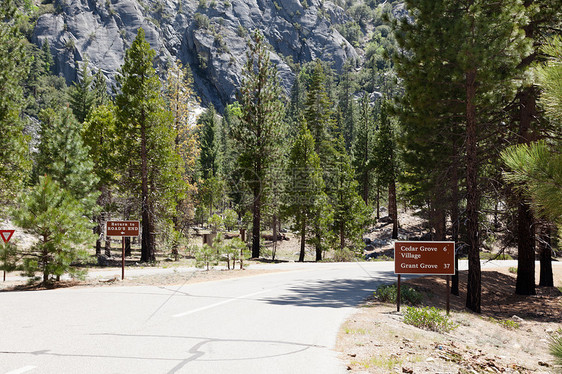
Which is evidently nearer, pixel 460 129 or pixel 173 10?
pixel 460 129

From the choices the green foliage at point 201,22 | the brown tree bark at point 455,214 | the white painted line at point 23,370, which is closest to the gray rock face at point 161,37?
the green foliage at point 201,22

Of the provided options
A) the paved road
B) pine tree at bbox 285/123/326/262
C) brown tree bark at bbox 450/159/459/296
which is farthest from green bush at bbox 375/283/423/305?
pine tree at bbox 285/123/326/262

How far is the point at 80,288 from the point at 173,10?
8190 inches

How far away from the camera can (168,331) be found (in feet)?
22.4

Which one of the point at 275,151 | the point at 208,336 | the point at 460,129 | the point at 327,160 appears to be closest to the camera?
the point at 208,336

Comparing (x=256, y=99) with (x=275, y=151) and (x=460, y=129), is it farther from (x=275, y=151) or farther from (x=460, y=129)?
(x=460, y=129)

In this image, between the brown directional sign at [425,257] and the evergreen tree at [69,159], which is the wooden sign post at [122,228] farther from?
the brown directional sign at [425,257]

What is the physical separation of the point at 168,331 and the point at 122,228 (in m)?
8.83

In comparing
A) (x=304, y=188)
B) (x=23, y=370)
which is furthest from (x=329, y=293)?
(x=304, y=188)

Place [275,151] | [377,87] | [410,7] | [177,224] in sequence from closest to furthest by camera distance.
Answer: [410,7] → [275,151] → [177,224] → [377,87]

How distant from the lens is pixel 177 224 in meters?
33.9

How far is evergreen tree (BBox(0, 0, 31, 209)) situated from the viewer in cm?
2081

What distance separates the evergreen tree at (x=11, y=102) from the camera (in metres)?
20.8

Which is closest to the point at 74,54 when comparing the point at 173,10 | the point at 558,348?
the point at 173,10
